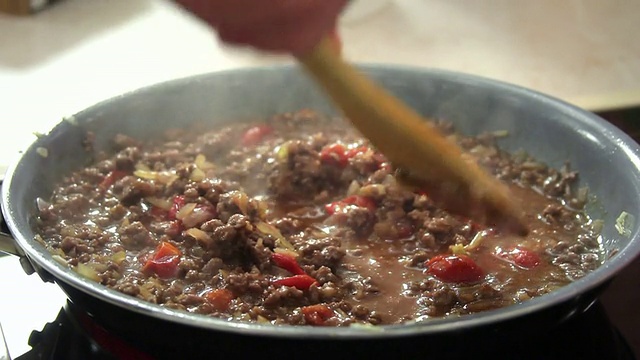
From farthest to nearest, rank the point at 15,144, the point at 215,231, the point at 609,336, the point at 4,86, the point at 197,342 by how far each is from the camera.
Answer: the point at 4,86
the point at 15,144
the point at 215,231
the point at 609,336
the point at 197,342

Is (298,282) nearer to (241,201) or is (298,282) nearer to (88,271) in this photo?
(241,201)

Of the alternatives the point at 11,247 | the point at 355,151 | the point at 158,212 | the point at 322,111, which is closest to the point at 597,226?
the point at 355,151

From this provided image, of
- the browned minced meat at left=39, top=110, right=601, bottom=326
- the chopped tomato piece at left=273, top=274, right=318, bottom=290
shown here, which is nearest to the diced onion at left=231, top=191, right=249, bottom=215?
the browned minced meat at left=39, top=110, right=601, bottom=326

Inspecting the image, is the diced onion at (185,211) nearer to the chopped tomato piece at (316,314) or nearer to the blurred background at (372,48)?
the chopped tomato piece at (316,314)

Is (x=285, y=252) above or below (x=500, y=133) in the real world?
below

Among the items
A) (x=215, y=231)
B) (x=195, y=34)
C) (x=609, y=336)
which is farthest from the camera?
(x=195, y=34)

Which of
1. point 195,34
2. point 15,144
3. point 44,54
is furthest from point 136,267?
point 195,34

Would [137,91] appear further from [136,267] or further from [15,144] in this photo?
[136,267]

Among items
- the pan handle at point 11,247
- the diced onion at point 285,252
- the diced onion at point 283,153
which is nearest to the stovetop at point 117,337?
the pan handle at point 11,247
